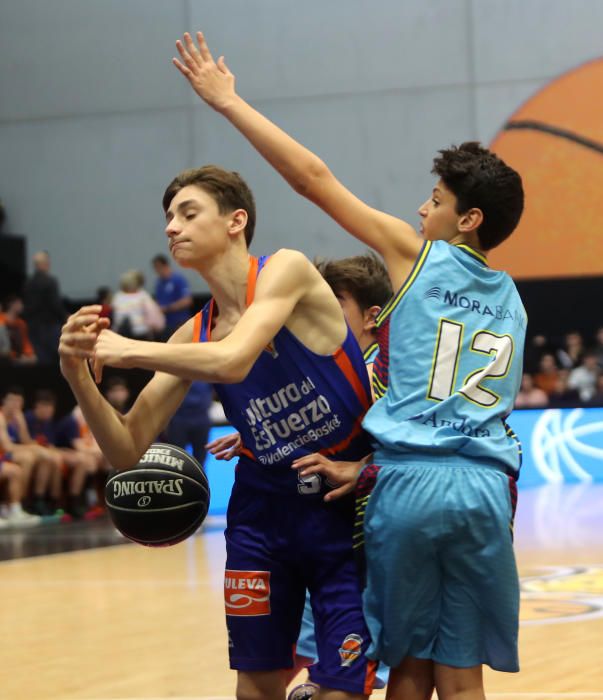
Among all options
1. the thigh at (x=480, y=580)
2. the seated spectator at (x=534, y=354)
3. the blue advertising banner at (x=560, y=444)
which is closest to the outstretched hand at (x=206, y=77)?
the thigh at (x=480, y=580)

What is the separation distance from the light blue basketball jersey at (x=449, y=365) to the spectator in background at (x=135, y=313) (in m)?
11.0

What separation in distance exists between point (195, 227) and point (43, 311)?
11494 mm

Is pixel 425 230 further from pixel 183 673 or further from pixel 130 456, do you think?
pixel 183 673

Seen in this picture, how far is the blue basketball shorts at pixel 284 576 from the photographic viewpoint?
3396 millimetres

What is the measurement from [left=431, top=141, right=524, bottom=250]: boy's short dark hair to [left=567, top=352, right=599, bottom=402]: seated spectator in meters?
12.8

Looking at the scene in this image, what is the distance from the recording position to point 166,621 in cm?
685

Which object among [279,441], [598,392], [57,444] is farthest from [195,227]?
[598,392]

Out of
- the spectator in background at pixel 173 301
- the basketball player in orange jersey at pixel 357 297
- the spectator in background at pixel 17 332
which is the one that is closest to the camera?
the basketball player in orange jersey at pixel 357 297

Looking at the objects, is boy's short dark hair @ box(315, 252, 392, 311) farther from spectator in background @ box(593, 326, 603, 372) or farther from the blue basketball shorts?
spectator in background @ box(593, 326, 603, 372)

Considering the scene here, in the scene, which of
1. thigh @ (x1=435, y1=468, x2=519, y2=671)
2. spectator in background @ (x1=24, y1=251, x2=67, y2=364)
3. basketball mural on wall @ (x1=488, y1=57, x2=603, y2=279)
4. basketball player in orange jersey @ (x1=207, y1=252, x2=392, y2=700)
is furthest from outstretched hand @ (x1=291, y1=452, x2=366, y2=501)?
basketball mural on wall @ (x1=488, y1=57, x2=603, y2=279)

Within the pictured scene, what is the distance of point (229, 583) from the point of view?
3.47 meters

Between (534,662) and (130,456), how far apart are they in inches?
106

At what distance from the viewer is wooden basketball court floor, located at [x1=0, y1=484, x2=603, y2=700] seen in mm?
5277

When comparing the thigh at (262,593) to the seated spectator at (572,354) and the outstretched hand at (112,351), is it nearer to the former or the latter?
the outstretched hand at (112,351)
